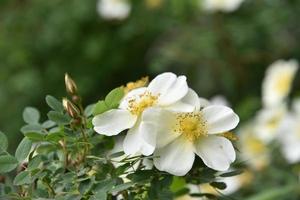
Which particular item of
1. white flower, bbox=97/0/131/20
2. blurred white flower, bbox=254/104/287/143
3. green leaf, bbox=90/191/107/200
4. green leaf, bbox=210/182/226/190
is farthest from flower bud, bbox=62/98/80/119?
white flower, bbox=97/0/131/20

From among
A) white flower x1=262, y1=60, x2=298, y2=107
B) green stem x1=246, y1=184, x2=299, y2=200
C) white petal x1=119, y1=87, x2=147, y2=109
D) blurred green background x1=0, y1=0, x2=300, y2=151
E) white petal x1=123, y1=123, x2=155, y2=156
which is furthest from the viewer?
blurred green background x1=0, y1=0, x2=300, y2=151

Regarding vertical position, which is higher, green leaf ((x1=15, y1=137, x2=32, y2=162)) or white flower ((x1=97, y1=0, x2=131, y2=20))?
white flower ((x1=97, y1=0, x2=131, y2=20))

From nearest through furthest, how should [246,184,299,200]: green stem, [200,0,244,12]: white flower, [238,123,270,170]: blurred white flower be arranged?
[246,184,299,200]: green stem
[238,123,270,170]: blurred white flower
[200,0,244,12]: white flower

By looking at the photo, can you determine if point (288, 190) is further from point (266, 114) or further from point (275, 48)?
point (275, 48)

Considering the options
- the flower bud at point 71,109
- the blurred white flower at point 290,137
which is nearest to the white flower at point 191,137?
the flower bud at point 71,109

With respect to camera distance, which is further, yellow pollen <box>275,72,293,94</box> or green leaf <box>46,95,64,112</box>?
yellow pollen <box>275,72,293,94</box>

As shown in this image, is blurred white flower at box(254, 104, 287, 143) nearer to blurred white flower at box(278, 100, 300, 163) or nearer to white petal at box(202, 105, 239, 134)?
blurred white flower at box(278, 100, 300, 163)

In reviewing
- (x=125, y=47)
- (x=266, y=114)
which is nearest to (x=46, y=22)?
(x=125, y=47)

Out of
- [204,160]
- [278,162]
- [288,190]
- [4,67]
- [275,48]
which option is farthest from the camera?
[4,67]
